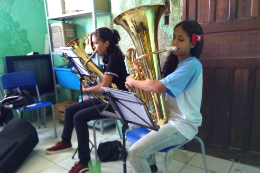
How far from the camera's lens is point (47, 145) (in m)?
2.23

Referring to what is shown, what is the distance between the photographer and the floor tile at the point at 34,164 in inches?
70.4

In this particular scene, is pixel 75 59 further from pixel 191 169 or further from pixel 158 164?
pixel 191 169

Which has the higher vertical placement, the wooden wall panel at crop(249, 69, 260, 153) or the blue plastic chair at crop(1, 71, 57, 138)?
the blue plastic chair at crop(1, 71, 57, 138)

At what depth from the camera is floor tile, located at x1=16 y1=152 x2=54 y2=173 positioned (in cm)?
179

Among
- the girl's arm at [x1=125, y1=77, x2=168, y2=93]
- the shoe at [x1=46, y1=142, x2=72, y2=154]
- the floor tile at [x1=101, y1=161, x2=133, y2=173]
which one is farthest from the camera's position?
the shoe at [x1=46, y1=142, x2=72, y2=154]

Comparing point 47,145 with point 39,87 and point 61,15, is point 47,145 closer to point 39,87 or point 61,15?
point 39,87

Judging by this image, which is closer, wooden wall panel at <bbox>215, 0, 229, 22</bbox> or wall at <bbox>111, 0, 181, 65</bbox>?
wooden wall panel at <bbox>215, 0, 229, 22</bbox>

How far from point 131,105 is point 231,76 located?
1.06 m

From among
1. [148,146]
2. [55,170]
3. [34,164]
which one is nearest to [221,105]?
[148,146]

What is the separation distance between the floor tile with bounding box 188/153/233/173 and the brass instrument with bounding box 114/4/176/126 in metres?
0.84

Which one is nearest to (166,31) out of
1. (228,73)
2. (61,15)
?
(228,73)

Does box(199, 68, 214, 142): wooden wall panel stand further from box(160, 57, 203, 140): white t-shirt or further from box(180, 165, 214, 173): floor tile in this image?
box(160, 57, 203, 140): white t-shirt

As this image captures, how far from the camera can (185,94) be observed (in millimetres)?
1200

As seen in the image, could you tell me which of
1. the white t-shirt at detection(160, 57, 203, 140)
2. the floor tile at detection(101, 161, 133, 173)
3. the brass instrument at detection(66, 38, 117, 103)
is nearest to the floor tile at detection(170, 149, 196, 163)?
the floor tile at detection(101, 161, 133, 173)
